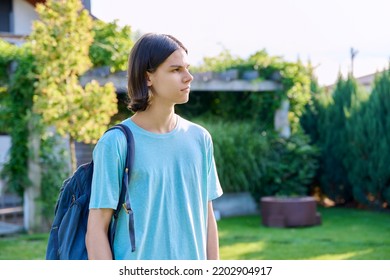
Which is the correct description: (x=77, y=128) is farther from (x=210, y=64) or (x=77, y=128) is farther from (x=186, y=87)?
(x=186, y=87)

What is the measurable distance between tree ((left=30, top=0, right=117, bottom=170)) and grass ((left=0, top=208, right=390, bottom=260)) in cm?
119

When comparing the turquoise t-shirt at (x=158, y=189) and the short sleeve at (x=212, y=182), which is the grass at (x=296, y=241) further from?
the turquoise t-shirt at (x=158, y=189)

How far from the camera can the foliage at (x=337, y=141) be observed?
29.4ft

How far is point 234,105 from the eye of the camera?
924cm

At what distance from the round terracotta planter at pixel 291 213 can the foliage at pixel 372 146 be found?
146cm

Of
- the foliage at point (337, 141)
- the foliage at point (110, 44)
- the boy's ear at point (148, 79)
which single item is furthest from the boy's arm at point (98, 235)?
the foliage at point (337, 141)

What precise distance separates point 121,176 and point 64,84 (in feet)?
15.8

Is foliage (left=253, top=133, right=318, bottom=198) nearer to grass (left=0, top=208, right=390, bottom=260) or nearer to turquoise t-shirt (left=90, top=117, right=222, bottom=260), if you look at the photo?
grass (left=0, top=208, right=390, bottom=260)

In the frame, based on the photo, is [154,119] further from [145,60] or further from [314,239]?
[314,239]

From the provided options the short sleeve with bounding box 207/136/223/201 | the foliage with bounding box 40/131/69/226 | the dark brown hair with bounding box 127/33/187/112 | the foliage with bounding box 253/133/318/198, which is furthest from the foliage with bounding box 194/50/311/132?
the dark brown hair with bounding box 127/33/187/112

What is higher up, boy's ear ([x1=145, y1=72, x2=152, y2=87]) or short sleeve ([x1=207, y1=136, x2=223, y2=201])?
boy's ear ([x1=145, y1=72, x2=152, y2=87])

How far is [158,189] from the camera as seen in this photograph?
5.44ft

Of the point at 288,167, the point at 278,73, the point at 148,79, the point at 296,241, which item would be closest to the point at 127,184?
the point at 148,79

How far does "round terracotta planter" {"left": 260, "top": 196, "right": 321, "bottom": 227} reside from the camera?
730 cm
